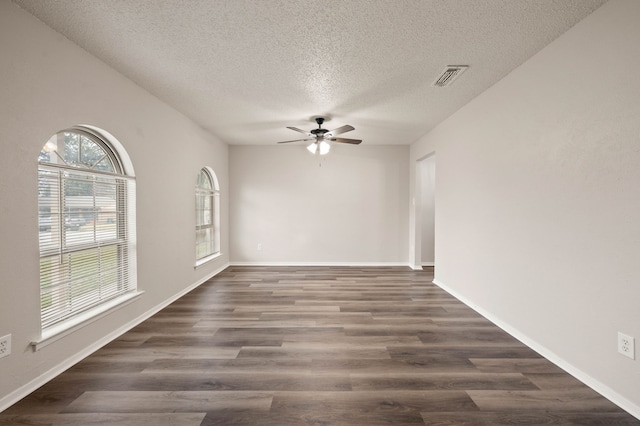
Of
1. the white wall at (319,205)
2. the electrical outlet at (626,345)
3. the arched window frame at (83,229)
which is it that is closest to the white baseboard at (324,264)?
the white wall at (319,205)

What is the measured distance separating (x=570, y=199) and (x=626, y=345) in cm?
99

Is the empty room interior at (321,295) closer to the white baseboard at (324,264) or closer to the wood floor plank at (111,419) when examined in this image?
the wood floor plank at (111,419)

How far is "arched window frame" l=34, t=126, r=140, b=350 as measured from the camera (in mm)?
2119

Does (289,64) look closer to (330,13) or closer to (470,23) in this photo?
(330,13)

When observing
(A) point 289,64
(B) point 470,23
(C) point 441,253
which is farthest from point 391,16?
(C) point 441,253

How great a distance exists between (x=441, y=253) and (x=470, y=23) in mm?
3291

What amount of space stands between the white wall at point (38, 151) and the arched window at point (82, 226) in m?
0.13

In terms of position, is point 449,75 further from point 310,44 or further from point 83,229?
point 83,229

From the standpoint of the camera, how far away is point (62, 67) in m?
2.17

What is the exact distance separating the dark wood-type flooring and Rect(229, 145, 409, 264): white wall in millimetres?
2632

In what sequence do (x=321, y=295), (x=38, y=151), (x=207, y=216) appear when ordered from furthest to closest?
(x=207, y=216)
(x=321, y=295)
(x=38, y=151)

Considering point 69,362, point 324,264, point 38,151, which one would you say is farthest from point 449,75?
point 324,264

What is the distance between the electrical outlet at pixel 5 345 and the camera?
174 cm

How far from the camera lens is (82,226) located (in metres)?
2.45
